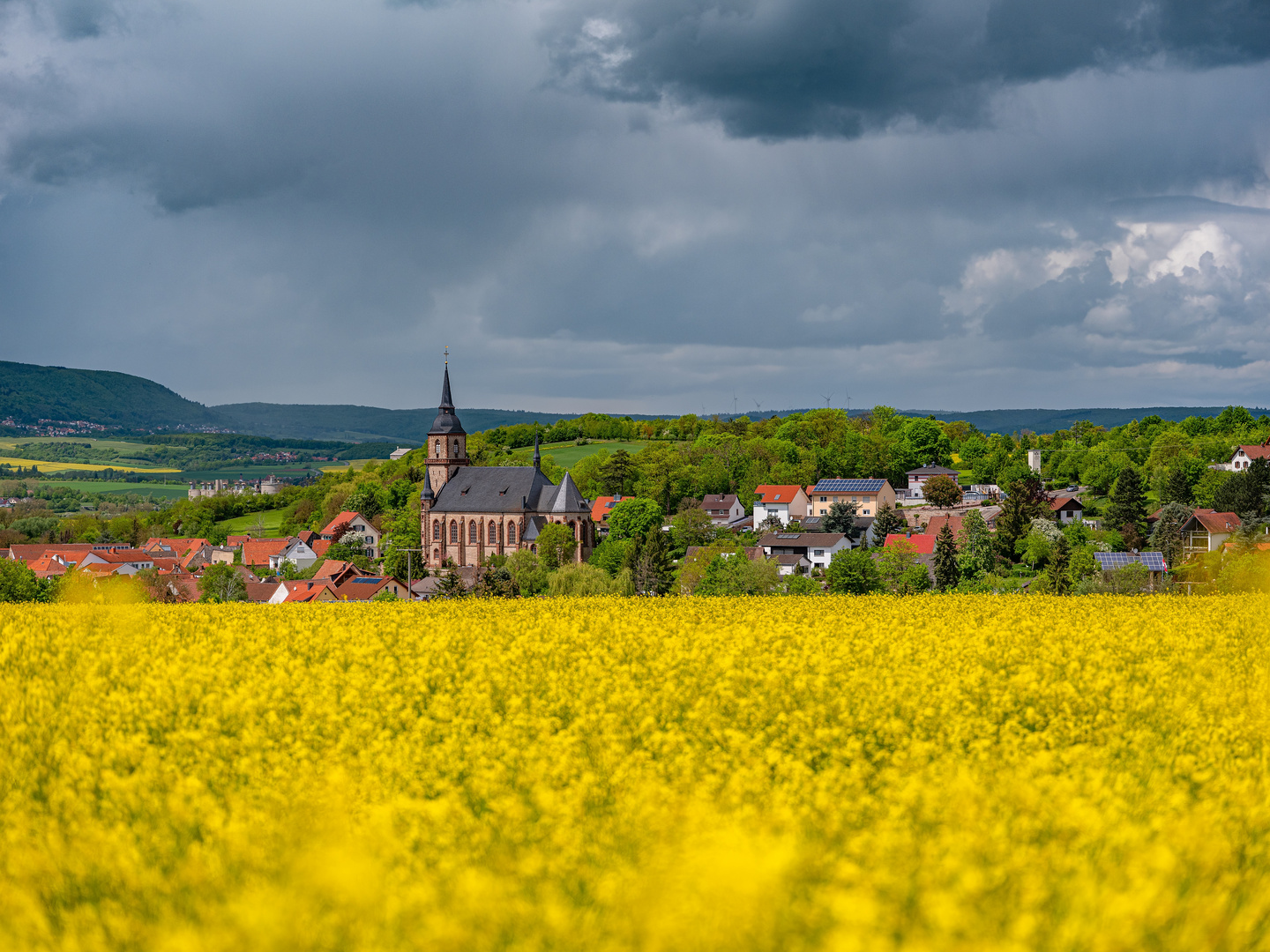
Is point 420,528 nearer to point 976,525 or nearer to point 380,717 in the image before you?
point 976,525

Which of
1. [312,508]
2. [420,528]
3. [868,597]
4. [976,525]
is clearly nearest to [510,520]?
[420,528]

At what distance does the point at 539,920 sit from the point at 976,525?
94293 mm

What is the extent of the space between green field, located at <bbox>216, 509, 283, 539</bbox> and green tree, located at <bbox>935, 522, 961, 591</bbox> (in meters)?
107

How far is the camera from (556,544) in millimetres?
101562

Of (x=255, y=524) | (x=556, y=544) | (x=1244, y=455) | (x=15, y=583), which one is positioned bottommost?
(x=255, y=524)

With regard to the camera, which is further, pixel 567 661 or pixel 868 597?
pixel 868 597

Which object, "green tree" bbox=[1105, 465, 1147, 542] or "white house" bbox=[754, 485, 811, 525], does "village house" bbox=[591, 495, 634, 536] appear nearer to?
"white house" bbox=[754, 485, 811, 525]

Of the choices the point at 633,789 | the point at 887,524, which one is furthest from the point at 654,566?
the point at 633,789

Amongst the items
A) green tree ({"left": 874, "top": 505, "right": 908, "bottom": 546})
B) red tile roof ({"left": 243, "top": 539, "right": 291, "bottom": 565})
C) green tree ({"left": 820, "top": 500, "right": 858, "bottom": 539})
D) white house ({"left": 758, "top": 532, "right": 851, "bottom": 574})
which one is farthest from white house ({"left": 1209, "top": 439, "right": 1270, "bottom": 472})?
red tile roof ({"left": 243, "top": 539, "right": 291, "bottom": 565})

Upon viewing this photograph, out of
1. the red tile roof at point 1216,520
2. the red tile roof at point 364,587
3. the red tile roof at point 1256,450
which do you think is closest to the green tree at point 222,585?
the red tile roof at point 364,587

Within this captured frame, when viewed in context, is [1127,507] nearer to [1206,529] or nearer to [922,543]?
[1206,529]

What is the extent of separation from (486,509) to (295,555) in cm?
3211

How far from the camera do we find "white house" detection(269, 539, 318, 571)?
12762cm

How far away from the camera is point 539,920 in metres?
5.59
